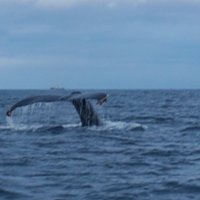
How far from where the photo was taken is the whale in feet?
50.6

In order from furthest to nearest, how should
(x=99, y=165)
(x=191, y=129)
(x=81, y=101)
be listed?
(x=191, y=129) → (x=81, y=101) → (x=99, y=165)

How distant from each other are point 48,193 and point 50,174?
144 centimetres

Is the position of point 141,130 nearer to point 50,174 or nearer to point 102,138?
point 102,138

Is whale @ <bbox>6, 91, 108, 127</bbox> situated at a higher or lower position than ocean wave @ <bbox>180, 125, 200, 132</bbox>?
higher

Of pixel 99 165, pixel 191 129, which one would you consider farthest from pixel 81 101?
pixel 99 165

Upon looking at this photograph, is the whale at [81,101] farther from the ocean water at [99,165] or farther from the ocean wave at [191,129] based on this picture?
the ocean wave at [191,129]

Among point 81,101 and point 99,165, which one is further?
point 81,101

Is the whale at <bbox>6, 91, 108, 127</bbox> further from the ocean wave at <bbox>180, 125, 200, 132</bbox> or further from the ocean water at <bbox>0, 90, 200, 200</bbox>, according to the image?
the ocean wave at <bbox>180, 125, 200, 132</bbox>

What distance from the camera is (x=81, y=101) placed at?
18.3m

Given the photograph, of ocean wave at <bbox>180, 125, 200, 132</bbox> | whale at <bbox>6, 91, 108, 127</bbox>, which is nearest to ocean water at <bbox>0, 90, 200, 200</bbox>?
whale at <bbox>6, 91, 108, 127</bbox>

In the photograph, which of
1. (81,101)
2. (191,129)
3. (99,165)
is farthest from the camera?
(191,129)

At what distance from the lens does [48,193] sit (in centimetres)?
923

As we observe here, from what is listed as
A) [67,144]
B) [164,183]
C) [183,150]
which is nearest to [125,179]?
[164,183]

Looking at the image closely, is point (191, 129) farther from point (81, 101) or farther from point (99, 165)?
point (99, 165)
